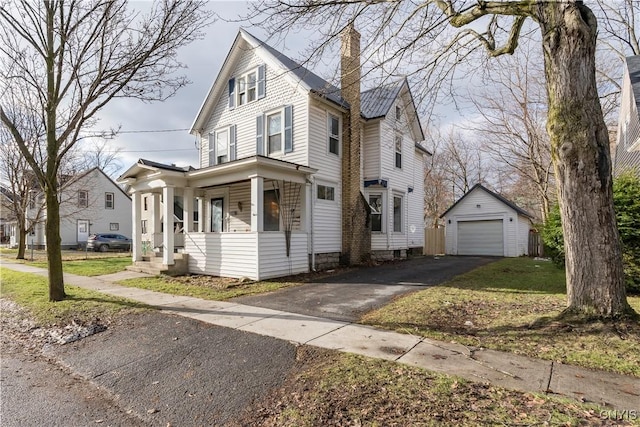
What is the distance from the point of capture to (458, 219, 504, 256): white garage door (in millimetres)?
19781

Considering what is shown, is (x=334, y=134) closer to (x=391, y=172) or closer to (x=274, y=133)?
(x=274, y=133)

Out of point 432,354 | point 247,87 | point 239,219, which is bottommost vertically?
point 432,354

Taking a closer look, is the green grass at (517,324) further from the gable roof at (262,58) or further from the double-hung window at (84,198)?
the double-hung window at (84,198)

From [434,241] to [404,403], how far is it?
64.7ft

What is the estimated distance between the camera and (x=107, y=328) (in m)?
5.79

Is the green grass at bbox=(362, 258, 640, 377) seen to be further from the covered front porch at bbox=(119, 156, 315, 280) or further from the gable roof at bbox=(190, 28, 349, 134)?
the gable roof at bbox=(190, 28, 349, 134)

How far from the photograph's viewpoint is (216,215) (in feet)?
49.5

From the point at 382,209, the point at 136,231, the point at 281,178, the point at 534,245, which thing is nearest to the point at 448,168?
the point at 534,245

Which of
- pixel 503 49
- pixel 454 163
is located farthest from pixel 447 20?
pixel 454 163

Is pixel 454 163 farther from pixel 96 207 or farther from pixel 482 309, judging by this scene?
pixel 96 207

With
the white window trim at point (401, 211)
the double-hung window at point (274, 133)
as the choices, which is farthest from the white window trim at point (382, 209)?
the double-hung window at point (274, 133)

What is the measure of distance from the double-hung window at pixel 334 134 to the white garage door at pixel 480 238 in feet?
37.6

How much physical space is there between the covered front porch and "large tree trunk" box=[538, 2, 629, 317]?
23.3 feet

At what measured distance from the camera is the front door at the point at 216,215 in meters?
14.9
